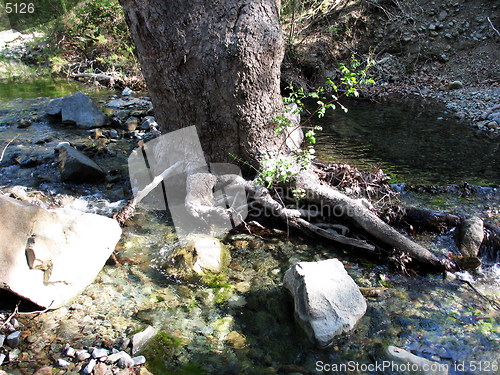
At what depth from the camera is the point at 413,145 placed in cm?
731

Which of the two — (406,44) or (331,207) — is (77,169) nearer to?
(331,207)

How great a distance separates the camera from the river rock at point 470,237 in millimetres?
3736

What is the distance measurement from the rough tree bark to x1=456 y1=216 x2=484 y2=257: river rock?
67 cm

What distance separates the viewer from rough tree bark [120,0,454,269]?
396 centimetres

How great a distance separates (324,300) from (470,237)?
1936 millimetres

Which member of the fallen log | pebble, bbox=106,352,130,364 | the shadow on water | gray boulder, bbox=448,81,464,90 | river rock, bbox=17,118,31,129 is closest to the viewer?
pebble, bbox=106,352,130,364

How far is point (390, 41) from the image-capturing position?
13.8 m

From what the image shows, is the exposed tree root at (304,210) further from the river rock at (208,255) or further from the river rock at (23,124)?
the river rock at (23,124)

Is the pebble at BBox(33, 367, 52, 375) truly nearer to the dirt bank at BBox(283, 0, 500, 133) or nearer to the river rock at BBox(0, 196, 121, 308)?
the river rock at BBox(0, 196, 121, 308)

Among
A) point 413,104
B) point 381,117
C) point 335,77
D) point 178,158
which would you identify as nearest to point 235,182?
point 178,158

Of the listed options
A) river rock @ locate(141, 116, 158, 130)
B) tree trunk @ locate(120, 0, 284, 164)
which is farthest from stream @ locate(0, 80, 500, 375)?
river rock @ locate(141, 116, 158, 130)

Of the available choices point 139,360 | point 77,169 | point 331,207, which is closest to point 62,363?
point 139,360

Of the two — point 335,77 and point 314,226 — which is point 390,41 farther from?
point 314,226

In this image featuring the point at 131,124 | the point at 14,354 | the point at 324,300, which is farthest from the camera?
the point at 131,124
